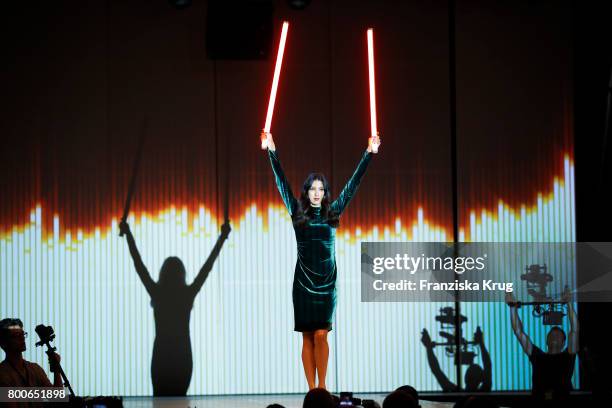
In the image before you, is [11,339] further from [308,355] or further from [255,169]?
[255,169]

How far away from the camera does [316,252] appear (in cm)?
563

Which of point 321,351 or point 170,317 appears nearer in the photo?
point 321,351

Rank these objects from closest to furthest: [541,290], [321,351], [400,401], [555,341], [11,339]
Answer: [400,401] < [11,339] < [555,341] < [321,351] < [541,290]

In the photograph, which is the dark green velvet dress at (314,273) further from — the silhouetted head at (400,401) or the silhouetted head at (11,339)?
the silhouetted head at (400,401)

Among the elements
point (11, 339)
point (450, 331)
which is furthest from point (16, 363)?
point (450, 331)

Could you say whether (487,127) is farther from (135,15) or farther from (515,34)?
(135,15)

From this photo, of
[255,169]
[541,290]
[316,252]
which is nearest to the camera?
[316,252]

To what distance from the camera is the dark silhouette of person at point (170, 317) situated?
7.51 meters

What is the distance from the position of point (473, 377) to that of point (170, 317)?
2.72 meters

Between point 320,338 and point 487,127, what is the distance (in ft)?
10.3

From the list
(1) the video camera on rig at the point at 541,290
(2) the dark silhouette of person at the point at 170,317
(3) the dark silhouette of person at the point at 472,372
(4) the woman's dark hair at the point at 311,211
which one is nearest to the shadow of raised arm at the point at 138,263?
(2) the dark silhouette of person at the point at 170,317

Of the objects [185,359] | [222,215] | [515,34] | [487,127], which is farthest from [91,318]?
[515,34]

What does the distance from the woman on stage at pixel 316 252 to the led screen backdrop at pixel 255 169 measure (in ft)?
6.29

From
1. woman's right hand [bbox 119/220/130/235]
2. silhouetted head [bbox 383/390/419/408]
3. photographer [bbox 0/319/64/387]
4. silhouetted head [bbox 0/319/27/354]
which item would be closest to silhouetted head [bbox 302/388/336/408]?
silhouetted head [bbox 383/390/419/408]
